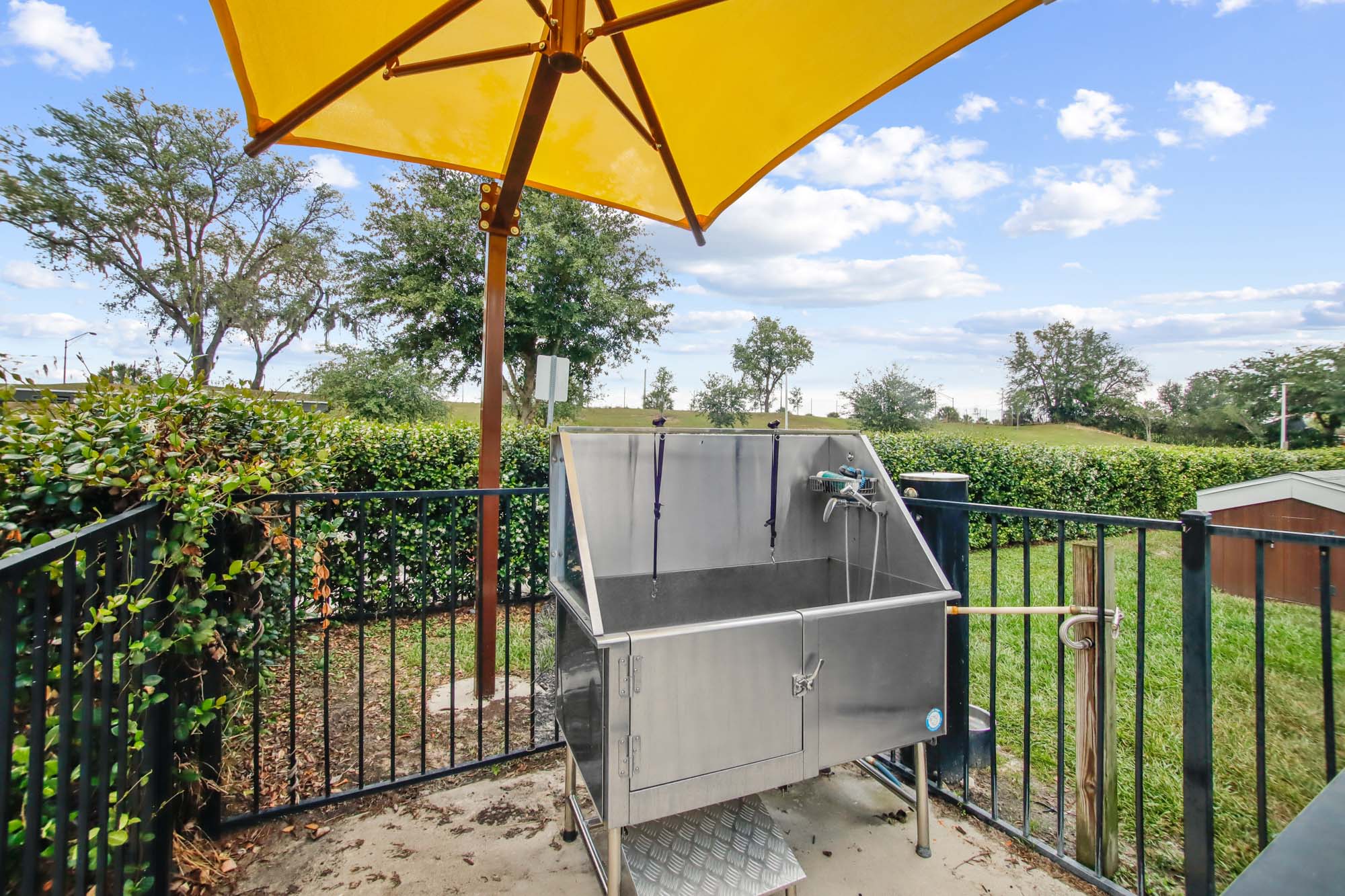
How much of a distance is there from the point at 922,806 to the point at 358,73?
308 centimetres

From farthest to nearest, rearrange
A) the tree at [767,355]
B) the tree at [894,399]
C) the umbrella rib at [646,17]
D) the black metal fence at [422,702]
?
the tree at [767,355]
the tree at [894,399]
the umbrella rib at [646,17]
the black metal fence at [422,702]

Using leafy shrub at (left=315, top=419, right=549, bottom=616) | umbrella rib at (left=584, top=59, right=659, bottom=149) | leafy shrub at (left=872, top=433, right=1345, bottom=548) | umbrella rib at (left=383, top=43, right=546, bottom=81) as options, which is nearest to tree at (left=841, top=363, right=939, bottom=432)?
leafy shrub at (left=872, top=433, right=1345, bottom=548)

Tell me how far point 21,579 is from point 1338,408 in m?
32.5

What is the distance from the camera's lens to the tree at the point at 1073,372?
41406 millimetres

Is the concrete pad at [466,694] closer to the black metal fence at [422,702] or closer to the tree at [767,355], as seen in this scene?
the black metal fence at [422,702]

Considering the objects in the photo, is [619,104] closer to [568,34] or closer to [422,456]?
[568,34]

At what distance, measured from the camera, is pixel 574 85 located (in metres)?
2.40

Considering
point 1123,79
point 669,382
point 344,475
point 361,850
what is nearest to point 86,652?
point 361,850

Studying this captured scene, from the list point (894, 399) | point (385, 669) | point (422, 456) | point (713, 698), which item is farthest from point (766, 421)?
point (713, 698)

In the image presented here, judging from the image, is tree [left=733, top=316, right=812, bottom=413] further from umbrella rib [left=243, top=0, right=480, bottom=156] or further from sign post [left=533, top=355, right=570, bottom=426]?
umbrella rib [left=243, top=0, right=480, bottom=156]

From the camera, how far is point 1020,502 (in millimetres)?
7668

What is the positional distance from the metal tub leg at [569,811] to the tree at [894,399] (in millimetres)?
16867

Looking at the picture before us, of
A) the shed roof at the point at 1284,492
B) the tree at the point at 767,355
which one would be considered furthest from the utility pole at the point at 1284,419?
the shed roof at the point at 1284,492

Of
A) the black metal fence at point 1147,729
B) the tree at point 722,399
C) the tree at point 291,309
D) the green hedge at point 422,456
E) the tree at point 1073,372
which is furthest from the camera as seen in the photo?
the tree at point 1073,372
